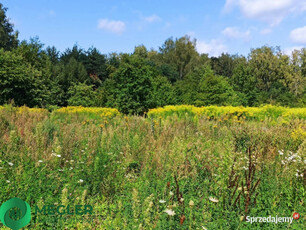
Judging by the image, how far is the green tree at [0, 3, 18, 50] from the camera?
35.6 metres

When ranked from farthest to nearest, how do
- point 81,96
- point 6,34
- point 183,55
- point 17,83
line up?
point 183,55 → point 6,34 → point 81,96 → point 17,83

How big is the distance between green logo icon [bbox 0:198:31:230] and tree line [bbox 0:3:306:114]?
12322mm

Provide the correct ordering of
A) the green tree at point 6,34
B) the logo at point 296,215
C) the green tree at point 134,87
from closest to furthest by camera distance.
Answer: the logo at point 296,215 < the green tree at point 134,87 < the green tree at point 6,34

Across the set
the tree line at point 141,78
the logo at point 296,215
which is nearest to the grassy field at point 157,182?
the logo at point 296,215

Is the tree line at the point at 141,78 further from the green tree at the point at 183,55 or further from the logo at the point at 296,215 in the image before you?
the logo at the point at 296,215

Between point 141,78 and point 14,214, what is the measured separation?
14018mm

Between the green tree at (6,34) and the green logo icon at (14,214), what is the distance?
123 feet

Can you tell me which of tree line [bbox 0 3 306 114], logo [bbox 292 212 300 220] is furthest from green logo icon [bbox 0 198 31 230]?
tree line [bbox 0 3 306 114]

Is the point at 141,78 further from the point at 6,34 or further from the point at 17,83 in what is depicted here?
the point at 6,34

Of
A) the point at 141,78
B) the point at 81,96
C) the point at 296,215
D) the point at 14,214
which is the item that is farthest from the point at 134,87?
the point at 296,215

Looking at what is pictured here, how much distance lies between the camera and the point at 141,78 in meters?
16.7

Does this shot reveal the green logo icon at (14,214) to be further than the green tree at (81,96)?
No

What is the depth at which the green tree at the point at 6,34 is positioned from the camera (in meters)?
35.6

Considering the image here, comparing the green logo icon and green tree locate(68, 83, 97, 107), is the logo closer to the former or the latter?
the green logo icon
